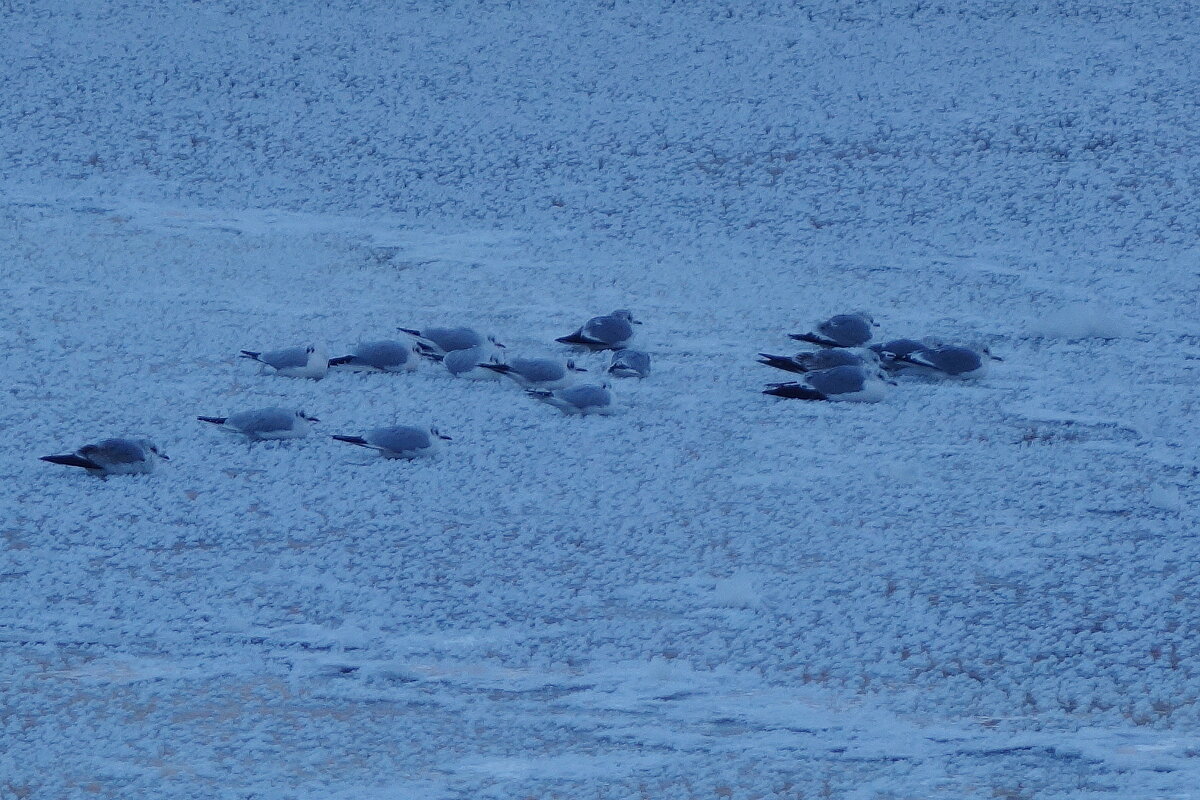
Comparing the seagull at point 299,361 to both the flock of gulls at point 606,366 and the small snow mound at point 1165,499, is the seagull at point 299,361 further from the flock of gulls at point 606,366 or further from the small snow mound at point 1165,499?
the small snow mound at point 1165,499

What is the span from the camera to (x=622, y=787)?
3.40m

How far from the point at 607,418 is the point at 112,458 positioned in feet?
6.05

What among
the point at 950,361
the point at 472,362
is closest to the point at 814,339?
the point at 950,361

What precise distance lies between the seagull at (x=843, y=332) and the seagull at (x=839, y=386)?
19.7 inches

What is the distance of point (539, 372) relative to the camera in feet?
19.6

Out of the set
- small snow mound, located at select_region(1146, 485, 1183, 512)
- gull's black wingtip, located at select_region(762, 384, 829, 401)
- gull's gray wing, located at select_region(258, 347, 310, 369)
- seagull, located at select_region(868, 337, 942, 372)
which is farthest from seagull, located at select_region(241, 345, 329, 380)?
small snow mound, located at select_region(1146, 485, 1183, 512)

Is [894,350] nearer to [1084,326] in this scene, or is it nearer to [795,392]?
[795,392]

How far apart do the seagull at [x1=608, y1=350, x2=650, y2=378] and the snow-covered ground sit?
0.46ft

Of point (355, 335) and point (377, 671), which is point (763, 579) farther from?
point (355, 335)

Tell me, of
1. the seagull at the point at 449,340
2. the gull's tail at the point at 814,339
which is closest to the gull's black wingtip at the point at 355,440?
the seagull at the point at 449,340

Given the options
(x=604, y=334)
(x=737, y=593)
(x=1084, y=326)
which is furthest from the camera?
(x=1084, y=326)

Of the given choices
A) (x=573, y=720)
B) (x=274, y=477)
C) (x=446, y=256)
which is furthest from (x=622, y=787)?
(x=446, y=256)

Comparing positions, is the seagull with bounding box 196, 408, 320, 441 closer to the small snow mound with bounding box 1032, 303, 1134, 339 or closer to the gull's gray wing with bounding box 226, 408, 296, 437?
the gull's gray wing with bounding box 226, 408, 296, 437

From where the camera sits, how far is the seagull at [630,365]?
20.6ft
